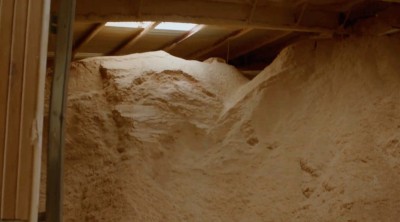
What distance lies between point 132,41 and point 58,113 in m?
3.75

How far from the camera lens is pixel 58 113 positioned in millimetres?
1432

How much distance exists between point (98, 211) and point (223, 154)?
1.19 m

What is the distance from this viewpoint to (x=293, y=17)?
4.23 metres

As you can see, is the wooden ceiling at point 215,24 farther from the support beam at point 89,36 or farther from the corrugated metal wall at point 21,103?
the corrugated metal wall at point 21,103

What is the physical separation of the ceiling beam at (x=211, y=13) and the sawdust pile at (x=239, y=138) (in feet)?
1.07

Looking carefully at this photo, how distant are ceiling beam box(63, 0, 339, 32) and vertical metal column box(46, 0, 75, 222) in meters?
2.21

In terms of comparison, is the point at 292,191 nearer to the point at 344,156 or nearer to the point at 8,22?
the point at 344,156

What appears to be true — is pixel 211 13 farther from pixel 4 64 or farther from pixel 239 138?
pixel 4 64

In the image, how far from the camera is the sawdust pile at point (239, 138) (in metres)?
3.41

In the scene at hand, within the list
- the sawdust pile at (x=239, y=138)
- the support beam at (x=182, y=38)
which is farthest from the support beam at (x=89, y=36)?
the support beam at (x=182, y=38)

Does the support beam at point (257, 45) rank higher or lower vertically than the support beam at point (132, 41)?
higher

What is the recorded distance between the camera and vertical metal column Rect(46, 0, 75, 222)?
4.69 ft

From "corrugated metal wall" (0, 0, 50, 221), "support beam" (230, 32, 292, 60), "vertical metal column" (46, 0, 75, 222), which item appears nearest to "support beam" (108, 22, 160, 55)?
"support beam" (230, 32, 292, 60)

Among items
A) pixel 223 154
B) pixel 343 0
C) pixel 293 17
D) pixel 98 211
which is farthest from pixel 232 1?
pixel 98 211
